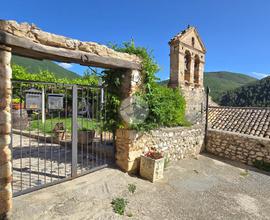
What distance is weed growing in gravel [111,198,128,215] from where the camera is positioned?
3774mm

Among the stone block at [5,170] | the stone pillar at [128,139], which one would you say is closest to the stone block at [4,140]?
the stone block at [5,170]

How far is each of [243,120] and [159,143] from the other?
5713 mm

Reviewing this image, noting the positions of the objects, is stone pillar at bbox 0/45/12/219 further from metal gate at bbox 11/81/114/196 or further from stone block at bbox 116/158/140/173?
stone block at bbox 116/158/140/173

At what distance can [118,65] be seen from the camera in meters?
4.91

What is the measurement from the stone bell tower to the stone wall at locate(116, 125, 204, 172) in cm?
104

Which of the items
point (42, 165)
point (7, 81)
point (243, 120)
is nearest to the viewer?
point (7, 81)

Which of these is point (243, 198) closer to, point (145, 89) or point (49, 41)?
point (145, 89)

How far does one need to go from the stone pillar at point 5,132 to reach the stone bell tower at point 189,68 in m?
6.16

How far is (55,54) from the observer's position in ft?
12.4

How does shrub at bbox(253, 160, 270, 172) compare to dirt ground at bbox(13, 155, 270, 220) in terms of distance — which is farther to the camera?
shrub at bbox(253, 160, 270, 172)

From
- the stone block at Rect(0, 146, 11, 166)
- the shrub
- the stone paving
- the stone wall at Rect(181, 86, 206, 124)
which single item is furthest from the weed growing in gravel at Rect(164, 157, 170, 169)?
the stone block at Rect(0, 146, 11, 166)

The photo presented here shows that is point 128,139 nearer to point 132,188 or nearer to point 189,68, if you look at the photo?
point 132,188

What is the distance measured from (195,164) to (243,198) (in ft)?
7.94

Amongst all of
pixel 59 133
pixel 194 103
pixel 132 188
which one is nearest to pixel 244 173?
pixel 194 103
